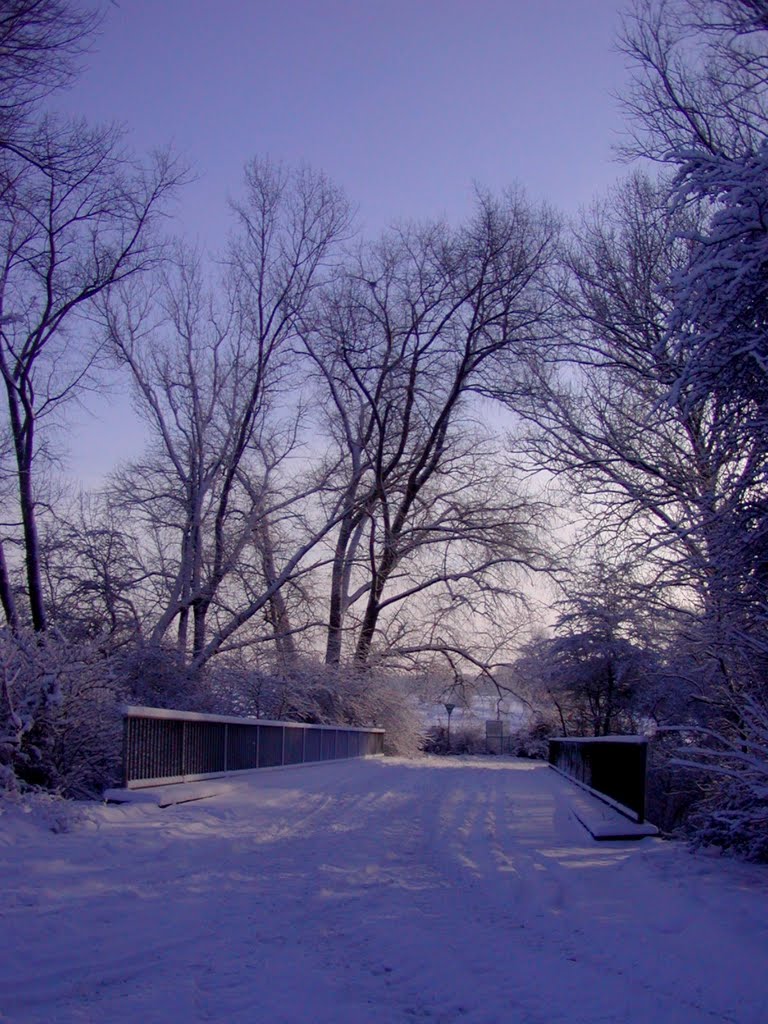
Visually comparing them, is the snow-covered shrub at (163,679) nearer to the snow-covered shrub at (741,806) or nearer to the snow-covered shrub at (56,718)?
the snow-covered shrub at (56,718)

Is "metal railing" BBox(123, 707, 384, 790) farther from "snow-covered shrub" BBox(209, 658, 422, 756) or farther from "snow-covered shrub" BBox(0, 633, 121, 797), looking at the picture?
"snow-covered shrub" BBox(209, 658, 422, 756)

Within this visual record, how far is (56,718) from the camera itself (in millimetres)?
10992

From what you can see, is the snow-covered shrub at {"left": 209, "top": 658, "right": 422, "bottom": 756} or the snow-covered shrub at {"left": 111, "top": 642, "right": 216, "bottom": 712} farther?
the snow-covered shrub at {"left": 209, "top": 658, "right": 422, "bottom": 756}

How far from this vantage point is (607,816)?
12.1 m

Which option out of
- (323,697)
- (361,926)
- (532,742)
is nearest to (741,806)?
(361,926)

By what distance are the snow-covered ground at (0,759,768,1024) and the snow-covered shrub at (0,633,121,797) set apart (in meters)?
1.28

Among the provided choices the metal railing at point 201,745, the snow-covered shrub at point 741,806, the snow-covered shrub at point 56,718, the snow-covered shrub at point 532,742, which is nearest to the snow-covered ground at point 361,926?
the snow-covered shrub at point 741,806

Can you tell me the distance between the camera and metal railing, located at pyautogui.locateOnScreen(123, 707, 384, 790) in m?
11.4

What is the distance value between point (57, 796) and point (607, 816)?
269 inches

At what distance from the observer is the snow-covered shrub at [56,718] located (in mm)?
10203

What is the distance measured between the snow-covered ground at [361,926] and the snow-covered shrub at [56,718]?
1.28 metres

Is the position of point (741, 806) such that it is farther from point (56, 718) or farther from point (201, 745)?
point (201, 745)

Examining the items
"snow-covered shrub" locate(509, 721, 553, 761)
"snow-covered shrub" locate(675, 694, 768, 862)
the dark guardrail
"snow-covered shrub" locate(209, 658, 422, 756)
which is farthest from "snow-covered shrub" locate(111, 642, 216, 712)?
"snow-covered shrub" locate(509, 721, 553, 761)

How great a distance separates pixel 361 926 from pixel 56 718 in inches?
229
